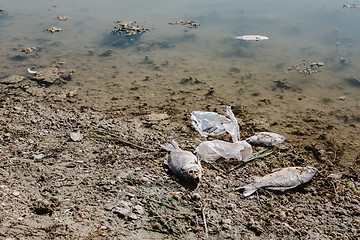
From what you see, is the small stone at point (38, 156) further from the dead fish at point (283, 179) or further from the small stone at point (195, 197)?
the dead fish at point (283, 179)

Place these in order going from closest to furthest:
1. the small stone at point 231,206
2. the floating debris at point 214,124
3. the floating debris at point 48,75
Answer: the small stone at point 231,206
the floating debris at point 214,124
the floating debris at point 48,75

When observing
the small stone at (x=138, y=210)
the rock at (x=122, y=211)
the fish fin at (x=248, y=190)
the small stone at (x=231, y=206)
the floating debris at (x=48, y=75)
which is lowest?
the small stone at (x=231, y=206)

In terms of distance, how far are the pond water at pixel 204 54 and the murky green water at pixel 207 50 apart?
27 millimetres

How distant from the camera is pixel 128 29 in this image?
8.56 meters

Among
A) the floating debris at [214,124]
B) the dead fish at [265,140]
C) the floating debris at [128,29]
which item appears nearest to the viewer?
the dead fish at [265,140]

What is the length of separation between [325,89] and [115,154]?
5.11 metres

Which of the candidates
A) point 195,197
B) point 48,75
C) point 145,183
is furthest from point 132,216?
point 48,75

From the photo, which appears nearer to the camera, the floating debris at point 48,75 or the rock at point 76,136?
the rock at point 76,136

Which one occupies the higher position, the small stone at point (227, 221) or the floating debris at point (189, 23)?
the floating debris at point (189, 23)

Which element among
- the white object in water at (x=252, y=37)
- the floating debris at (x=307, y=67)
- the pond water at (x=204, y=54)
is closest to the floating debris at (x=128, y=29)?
the pond water at (x=204, y=54)

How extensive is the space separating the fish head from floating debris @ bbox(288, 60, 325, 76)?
4792 mm

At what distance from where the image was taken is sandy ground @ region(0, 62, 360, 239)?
224 cm

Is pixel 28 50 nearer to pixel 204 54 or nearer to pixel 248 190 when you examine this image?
pixel 204 54

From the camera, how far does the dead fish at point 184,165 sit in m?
2.76
